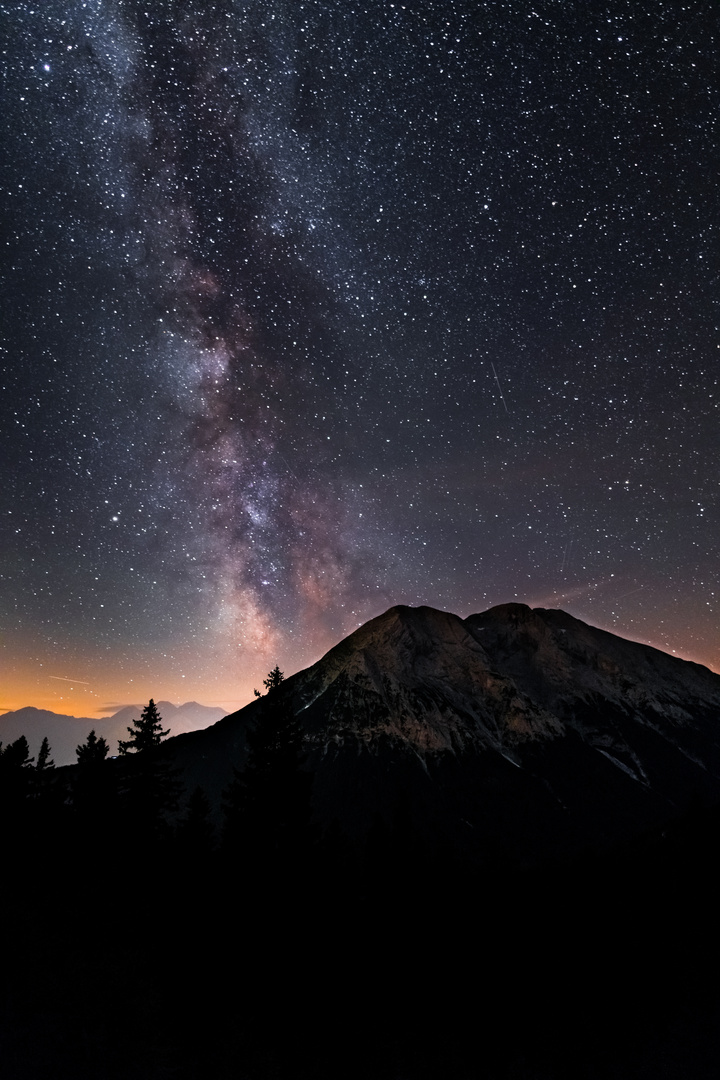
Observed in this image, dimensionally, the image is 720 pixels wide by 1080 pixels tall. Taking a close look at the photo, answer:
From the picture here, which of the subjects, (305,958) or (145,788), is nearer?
(305,958)

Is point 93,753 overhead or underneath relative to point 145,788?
overhead

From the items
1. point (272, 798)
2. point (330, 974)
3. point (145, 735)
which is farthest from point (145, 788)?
point (330, 974)

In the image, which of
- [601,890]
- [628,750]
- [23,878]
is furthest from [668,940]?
Result: [628,750]

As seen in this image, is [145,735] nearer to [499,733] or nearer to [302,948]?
[302,948]

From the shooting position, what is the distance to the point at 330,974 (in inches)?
647

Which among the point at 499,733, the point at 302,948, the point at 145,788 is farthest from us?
the point at 499,733

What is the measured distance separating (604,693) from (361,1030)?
149m

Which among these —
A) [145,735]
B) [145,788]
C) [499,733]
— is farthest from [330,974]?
[499,733]

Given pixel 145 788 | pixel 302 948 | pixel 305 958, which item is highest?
pixel 145 788

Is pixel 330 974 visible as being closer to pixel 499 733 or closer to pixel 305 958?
pixel 305 958

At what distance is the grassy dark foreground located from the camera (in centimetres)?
1330

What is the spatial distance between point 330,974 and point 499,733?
397 feet

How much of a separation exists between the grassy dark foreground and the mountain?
75886 mm

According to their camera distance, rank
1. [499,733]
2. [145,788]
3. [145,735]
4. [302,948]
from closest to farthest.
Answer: [302,948] → [145,788] → [145,735] → [499,733]
